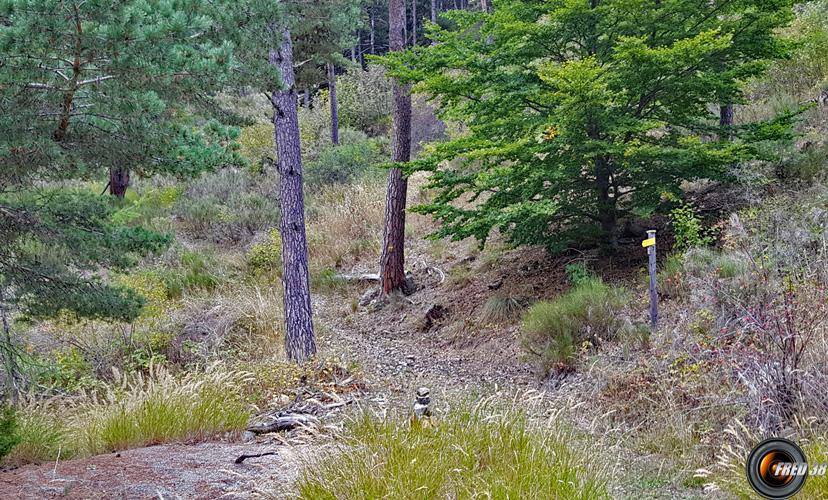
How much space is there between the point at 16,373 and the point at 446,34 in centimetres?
727

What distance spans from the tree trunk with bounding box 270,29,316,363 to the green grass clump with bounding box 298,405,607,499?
14.6 feet

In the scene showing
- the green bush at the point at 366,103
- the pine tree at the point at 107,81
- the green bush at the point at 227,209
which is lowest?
the green bush at the point at 227,209

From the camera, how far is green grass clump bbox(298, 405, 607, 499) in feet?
11.2

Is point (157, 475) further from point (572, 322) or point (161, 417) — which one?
point (572, 322)

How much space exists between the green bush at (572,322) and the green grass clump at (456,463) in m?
3.34

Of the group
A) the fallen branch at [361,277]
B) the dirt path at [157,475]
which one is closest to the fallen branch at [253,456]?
the dirt path at [157,475]

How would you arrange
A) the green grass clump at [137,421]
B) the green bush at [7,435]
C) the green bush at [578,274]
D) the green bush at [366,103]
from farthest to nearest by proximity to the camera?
1. the green bush at [366,103]
2. the green bush at [578,274]
3. the green grass clump at [137,421]
4. the green bush at [7,435]

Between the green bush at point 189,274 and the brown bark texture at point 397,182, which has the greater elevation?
the brown bark texture at point 397,182

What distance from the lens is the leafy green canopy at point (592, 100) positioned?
7.38 meters

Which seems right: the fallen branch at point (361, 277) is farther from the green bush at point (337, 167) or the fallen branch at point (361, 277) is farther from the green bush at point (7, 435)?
the green bush at point (7, 435)

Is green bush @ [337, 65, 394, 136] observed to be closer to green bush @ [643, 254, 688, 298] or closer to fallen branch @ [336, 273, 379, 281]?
fallen branch @ [336, 273, 379, 281]

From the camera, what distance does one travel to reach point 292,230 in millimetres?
8445

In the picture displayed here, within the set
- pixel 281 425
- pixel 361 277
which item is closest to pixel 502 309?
pixel 281 425

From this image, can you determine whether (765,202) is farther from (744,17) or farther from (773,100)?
(773,100)
